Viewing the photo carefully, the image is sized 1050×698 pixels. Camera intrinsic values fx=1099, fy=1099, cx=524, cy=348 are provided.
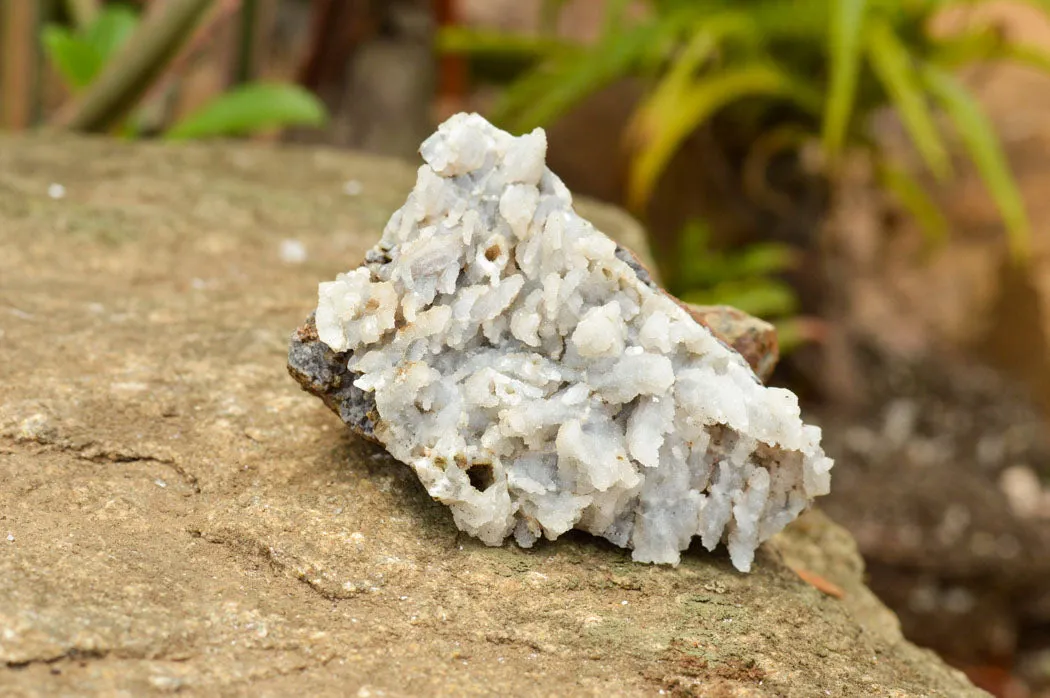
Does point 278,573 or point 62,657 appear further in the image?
point 278,573

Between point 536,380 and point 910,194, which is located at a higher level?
point 910,194

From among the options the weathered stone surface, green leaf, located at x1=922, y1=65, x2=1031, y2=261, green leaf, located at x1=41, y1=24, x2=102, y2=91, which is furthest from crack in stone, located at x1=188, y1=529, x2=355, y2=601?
green leaf, located at x1=922, y1=65, x2=1031, y2=261

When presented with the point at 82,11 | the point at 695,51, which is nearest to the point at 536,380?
the point at 695,51

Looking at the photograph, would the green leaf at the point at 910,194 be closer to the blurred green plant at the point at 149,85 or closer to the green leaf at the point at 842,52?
the green leaf at the point at 842,52

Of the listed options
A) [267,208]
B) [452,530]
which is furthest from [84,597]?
[267,208]

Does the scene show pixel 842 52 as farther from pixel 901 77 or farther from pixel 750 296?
pixel 750 296

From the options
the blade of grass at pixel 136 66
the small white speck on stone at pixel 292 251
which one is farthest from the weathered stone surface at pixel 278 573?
the blade of grass at pixel 136 66

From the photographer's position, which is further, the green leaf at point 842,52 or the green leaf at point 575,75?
the green leaf at point 575,75
